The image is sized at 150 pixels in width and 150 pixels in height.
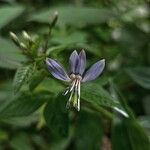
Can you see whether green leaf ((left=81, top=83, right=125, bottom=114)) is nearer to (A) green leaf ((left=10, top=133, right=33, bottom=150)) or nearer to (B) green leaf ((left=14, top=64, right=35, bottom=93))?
(B) green leaf ((left=14, top=64, right=35, bottom=93))

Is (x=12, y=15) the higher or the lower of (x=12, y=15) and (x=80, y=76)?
the higher

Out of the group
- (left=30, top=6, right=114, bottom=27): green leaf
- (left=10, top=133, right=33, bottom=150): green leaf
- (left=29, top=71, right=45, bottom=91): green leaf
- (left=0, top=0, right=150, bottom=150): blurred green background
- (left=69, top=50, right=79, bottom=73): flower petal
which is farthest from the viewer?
(left=30, top=6, right=114, bottom=27): green leaf

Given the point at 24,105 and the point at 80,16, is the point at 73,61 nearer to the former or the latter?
the point at 24,105

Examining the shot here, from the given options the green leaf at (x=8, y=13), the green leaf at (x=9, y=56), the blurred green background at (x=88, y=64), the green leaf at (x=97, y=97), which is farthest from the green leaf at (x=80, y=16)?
the green leaf at (x=97, y=97)

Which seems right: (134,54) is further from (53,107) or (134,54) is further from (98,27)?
(53,107)

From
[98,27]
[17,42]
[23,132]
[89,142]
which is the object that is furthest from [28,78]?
[98,27]

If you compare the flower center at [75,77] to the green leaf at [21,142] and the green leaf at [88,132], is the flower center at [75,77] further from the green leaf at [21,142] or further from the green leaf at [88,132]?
the green leaf at [21,142]

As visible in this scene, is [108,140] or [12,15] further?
[12,15]

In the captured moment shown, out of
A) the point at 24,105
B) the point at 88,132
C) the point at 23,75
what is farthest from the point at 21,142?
the point at 23,75

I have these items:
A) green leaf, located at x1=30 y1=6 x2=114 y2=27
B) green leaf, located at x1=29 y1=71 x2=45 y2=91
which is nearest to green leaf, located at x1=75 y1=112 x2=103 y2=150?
green leaf, located at x1=29 y1=71 x2=45 y2=91
